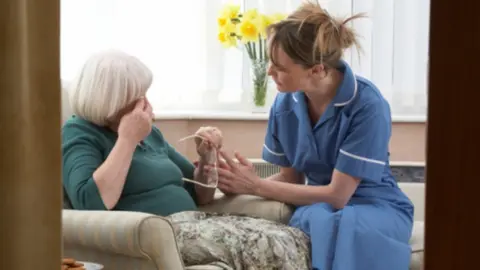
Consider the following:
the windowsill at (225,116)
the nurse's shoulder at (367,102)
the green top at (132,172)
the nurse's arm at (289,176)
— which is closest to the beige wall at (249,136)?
the windowsill at (225,116)

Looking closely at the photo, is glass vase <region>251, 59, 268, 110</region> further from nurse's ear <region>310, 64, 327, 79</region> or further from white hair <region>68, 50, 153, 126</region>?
white hair <region>68, 50, 153, 126</region>

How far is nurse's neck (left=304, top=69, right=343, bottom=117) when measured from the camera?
217 centimetres

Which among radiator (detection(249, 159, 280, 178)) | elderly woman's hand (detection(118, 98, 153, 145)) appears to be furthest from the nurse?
radiator (detection(249, 159, 280, 178))

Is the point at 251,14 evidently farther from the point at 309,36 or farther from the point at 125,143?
the point at 125,143

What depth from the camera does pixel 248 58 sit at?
3234 millimetres

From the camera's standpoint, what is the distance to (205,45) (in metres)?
3.26

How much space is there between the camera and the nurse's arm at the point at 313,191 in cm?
210

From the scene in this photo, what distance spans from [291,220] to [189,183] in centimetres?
35

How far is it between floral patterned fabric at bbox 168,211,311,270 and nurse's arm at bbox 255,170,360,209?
15cm

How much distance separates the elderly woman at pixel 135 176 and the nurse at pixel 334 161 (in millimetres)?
119

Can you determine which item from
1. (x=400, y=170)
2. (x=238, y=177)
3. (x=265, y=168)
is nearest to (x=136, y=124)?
(x=238, y=177)

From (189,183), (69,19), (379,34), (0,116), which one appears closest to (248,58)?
(379,34)

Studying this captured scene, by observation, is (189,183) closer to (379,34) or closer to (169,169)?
(169,169)

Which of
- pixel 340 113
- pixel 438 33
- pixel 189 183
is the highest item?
pixel 438 33
